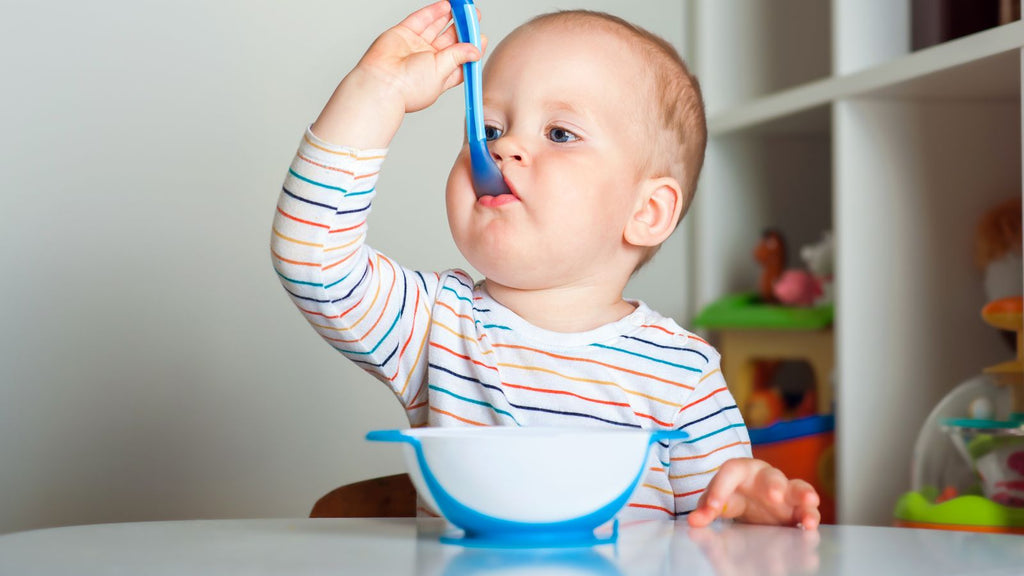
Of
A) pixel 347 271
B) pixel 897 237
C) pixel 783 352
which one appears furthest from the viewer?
pixel 783 352

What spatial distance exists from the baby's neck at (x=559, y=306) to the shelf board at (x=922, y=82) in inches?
21.7

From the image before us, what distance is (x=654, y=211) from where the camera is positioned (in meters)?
0.90

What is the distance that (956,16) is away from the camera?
4.39 feet

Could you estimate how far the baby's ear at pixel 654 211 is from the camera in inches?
34.9

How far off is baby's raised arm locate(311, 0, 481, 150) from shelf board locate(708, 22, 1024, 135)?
0.64m

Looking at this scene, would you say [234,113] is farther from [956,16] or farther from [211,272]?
[956,16]

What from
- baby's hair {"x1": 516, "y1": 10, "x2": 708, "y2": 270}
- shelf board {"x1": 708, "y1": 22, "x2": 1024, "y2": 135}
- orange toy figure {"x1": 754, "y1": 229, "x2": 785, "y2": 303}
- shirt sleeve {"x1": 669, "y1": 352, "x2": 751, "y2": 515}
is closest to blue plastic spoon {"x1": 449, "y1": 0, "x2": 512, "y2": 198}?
baby's hair {"x1": 516, "y1": 10, "x2": 708, "y2": 270}

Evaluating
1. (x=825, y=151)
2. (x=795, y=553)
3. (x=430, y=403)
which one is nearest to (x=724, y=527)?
(x=795, y=553)

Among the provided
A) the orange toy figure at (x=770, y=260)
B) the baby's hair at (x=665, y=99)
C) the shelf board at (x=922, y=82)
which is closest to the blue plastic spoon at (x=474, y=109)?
the baby's hair at (x=665, y=99)

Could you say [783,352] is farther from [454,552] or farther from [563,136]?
[454,552]

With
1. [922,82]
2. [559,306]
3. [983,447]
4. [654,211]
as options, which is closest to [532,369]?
[559,306]

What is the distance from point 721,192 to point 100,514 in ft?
3.41

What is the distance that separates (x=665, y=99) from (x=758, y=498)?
360 mm

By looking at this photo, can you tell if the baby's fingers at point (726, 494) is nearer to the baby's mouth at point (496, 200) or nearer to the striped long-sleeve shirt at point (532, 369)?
the striped long-sleeve shirt at point (532, 369)
